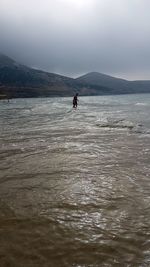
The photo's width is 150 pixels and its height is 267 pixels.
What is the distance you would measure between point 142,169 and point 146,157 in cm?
212

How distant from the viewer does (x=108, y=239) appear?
5.68 meters

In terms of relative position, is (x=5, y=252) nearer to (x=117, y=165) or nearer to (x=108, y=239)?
(x=108, y=239)

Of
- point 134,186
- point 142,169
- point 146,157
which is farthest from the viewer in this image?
point 146,157

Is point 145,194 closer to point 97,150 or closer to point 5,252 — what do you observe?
point 5,252

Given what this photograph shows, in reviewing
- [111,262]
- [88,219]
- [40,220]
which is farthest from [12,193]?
[111,262]

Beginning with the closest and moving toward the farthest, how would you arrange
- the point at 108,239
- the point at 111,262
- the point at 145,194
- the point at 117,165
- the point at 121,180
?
the point at 111,262 → the point at 108,239 → the point at 145,194 → the point at 121,180 → the point at 117,165

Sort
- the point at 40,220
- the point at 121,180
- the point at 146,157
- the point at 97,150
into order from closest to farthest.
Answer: the point at 40,220, the point at 121,180, the point at 146,157, the point at 97,150

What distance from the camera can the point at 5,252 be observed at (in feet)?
17.1

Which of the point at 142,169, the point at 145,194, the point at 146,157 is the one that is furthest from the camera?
the point at 146,157

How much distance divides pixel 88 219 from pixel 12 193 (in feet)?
8.72

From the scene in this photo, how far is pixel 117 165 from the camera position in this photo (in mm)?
11289

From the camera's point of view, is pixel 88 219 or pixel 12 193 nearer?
pixel 88 219

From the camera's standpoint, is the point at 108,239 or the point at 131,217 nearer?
the point at 108,239

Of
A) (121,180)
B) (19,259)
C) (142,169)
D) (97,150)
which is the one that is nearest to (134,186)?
(121,180)
